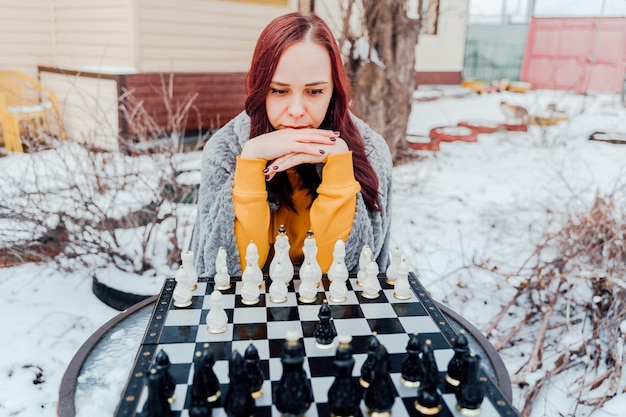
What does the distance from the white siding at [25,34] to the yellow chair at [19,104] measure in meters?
0.27

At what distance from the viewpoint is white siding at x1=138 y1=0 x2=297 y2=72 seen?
20.1 ft

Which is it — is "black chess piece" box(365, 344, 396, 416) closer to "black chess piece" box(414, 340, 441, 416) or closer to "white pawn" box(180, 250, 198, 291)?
"black chess piece" box(414, 340, 441, 416)

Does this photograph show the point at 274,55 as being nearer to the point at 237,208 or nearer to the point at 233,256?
the point at 237,208

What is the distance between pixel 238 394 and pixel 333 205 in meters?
0.96

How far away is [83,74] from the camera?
6.12m

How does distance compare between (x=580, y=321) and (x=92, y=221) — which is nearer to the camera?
(x=580, y=321)

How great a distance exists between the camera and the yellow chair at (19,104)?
575cm

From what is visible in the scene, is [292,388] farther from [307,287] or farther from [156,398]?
[307,287]

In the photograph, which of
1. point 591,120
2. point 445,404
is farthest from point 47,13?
point 591,120

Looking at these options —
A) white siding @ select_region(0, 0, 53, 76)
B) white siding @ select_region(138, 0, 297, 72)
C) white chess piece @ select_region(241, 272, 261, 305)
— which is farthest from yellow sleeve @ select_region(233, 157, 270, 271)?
white siding @ select_region(0, 0, 53, 76)

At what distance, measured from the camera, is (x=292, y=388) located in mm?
1053

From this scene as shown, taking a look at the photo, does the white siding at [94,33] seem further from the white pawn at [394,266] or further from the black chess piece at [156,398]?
the black chess piece at [156,398]

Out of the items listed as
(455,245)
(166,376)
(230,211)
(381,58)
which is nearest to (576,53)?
(381,58)

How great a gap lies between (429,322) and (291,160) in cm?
72
